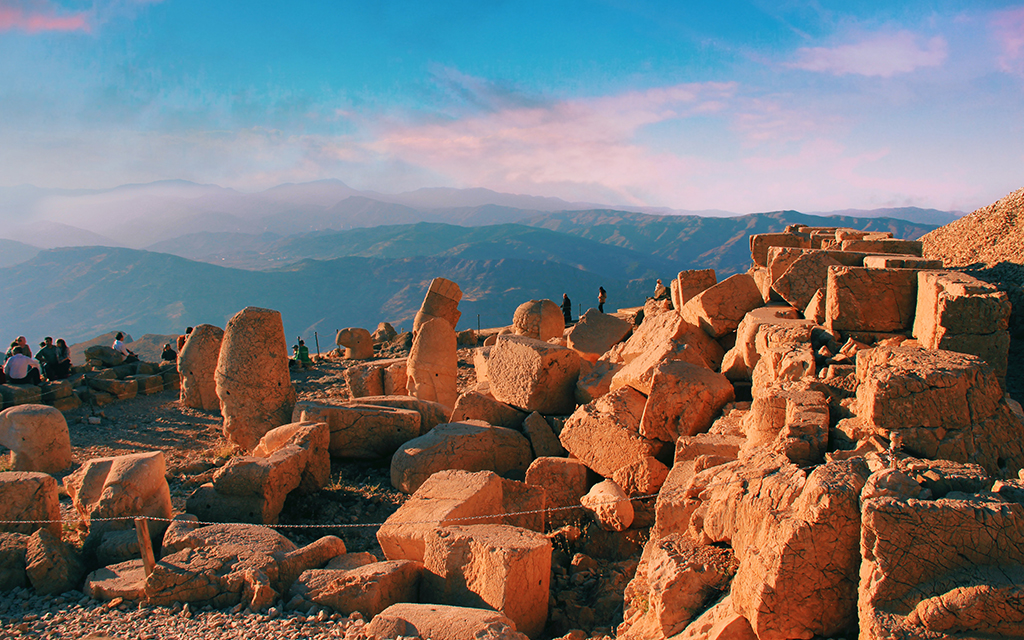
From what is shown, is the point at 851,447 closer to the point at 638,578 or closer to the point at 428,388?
the point at 638,578

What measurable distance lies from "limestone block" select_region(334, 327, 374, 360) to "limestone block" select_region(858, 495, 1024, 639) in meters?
16.3

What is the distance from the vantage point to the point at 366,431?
24.5ft

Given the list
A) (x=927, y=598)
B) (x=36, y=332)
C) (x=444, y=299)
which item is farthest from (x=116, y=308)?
(x=927, y=598)

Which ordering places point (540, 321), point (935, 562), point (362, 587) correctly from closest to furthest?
point (935, 562)
point (362, 587)
point (540, 321)

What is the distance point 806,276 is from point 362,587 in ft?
17.2

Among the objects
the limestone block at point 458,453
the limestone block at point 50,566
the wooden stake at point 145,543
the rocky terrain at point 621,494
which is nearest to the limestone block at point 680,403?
the rocky terrain at point 621,494

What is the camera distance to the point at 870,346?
4895mm

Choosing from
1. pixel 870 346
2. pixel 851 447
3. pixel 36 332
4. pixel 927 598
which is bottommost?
pixel 36 332

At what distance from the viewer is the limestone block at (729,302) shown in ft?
23.0

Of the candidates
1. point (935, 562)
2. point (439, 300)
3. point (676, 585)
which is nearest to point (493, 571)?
point (676, 585)

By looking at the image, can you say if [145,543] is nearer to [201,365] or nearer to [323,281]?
[201,365]

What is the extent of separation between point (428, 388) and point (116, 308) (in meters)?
189

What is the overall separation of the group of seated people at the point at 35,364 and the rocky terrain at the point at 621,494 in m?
5.13

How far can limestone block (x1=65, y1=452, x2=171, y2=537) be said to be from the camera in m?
5.27
